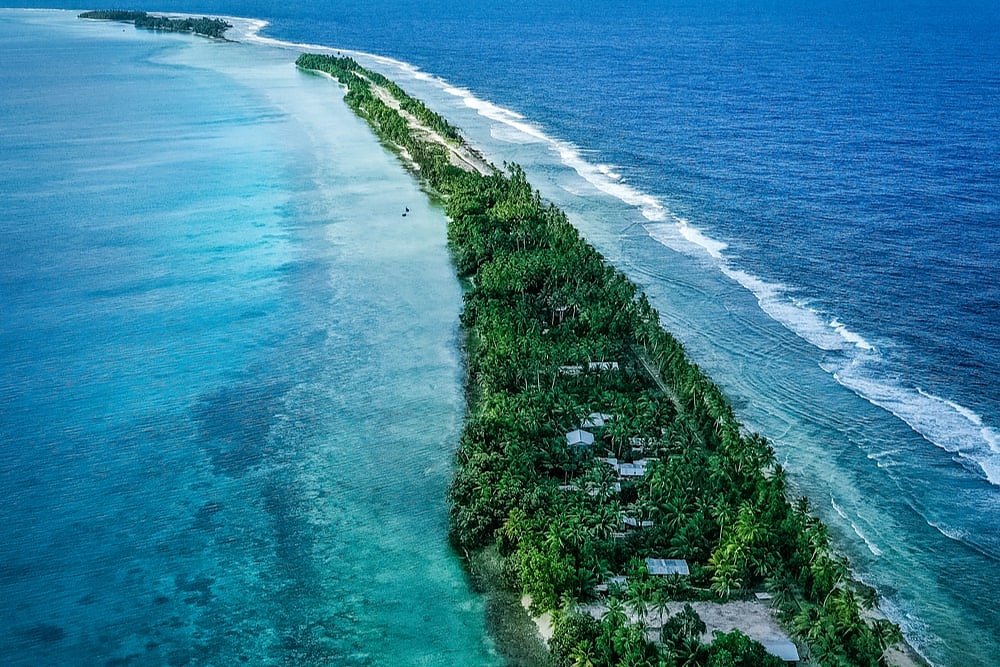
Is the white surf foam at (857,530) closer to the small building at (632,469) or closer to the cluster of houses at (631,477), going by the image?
the cluster of houses at (631,477)

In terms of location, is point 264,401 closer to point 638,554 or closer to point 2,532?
point 2,532

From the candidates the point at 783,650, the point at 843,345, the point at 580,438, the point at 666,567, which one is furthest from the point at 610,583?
the point at 843,345

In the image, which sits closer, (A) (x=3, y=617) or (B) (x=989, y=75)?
(A) (x=3, y=617)

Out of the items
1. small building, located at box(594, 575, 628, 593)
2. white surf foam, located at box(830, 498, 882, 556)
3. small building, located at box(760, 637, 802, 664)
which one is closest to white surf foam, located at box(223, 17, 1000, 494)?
white surf foam, located at box(830, 498, 882, 556)

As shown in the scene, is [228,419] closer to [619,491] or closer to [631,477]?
[619,491]

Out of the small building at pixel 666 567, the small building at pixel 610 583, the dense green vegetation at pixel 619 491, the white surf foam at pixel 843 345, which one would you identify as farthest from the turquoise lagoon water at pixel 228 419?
the white surf foam at pixel 843 345

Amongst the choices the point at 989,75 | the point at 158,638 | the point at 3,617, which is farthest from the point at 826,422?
the point at 989,75
